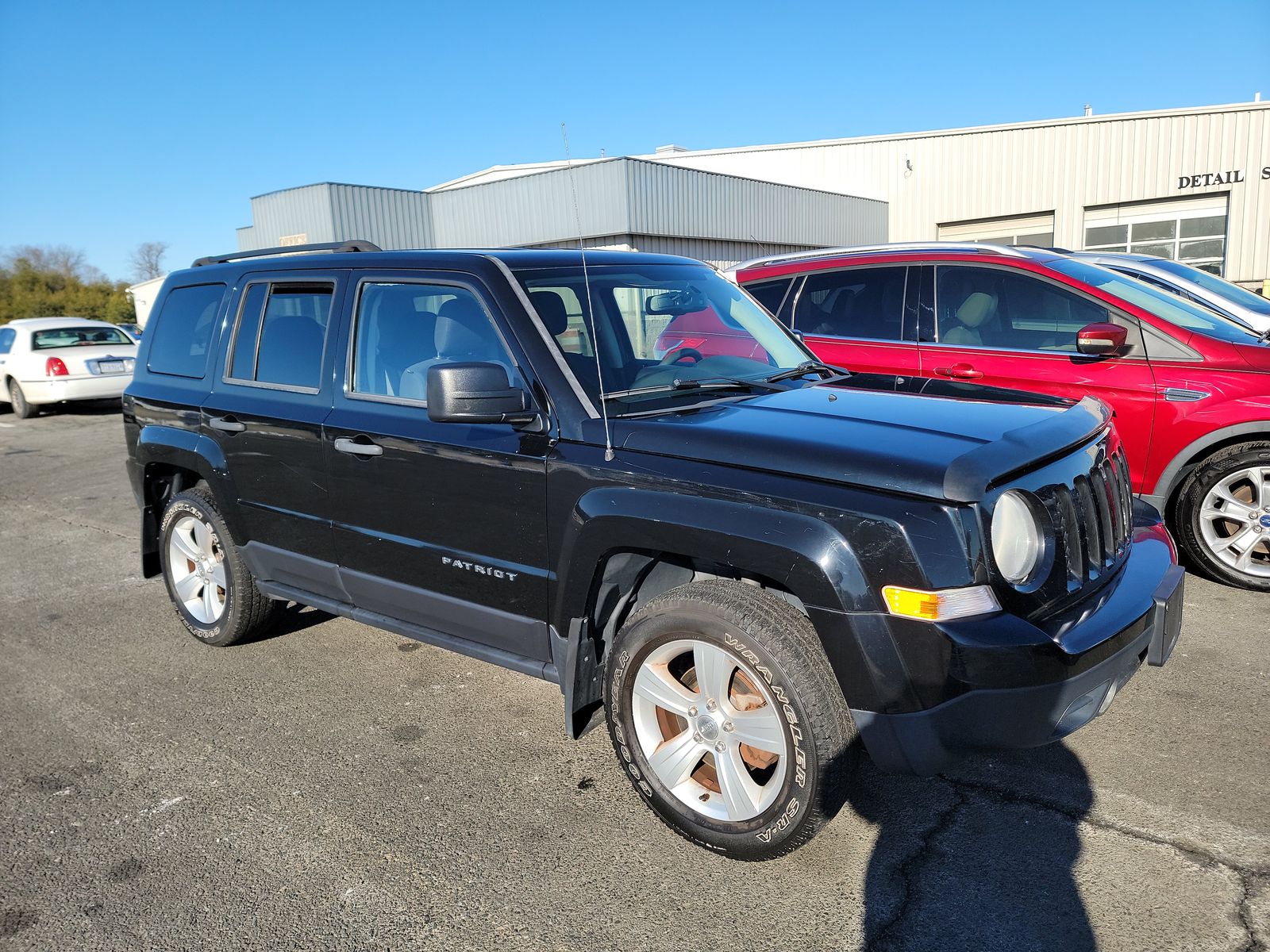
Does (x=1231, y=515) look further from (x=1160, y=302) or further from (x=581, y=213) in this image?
(x=581, y=213)

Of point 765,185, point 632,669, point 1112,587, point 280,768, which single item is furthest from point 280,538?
point 765,185

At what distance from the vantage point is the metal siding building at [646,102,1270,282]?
87.7 feet

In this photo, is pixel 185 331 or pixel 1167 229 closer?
pixel 185 331

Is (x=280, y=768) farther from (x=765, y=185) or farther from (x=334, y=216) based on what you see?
(x=765, y=185)

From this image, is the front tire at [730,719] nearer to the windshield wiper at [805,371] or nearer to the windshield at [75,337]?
the windshield wiper at [805,371]

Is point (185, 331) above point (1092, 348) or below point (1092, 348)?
above

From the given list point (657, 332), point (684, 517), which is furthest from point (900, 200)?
point (684, 517)

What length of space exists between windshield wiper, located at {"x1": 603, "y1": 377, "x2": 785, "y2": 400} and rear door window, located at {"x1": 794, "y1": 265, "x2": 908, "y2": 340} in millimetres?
2700

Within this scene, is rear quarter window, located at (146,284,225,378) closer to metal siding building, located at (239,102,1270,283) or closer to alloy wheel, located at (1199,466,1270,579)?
alloy wheel, located at (1199,466,1270,579)

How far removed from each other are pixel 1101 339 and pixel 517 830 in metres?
4.02

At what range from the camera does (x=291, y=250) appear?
4586 millimetres

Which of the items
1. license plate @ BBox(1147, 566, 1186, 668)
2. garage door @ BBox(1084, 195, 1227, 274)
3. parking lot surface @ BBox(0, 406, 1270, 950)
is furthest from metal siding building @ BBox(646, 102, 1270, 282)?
license plate @ BBox(1147, 566, 1186, 668)

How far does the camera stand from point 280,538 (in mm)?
4207

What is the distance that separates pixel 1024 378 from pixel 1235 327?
120 cm
